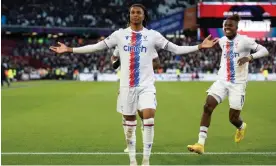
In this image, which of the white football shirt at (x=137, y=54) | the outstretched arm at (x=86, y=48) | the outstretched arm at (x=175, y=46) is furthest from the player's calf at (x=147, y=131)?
the outstretched arm at (x=86, y=48)

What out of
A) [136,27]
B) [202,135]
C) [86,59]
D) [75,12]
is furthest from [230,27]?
[75,12]

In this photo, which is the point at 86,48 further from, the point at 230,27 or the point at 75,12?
the point at 75,12

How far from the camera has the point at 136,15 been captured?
7797 millimetres

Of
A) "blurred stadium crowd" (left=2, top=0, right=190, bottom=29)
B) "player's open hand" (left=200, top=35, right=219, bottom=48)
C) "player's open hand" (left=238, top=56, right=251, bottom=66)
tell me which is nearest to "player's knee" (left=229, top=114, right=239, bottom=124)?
"player's open hand" (left=238, top=56, right=251, bottom=66)

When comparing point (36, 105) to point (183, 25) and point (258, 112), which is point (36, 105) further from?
point (183, 25)

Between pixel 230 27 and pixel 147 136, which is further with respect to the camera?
pixel 230 27

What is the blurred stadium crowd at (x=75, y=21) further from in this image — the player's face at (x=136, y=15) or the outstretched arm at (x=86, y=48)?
the player's face at (x=136, y=15)

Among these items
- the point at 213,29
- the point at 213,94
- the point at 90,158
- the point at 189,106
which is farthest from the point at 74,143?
the point at 213,29

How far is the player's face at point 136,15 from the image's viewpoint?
7.80 metres

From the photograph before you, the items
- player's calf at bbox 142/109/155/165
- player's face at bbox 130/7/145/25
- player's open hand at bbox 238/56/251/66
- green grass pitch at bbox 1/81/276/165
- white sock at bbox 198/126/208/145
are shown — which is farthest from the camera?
white sock at bbox 198/126/208/145

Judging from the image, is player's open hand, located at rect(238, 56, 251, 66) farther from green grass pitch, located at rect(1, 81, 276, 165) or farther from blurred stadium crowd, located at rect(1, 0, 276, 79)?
blurred stadium crowd, located at rect(1, 0, 276, 79)

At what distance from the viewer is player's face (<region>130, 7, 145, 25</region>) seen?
25.6 feet

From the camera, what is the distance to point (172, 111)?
1862cm

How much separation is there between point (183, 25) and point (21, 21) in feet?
61.1
